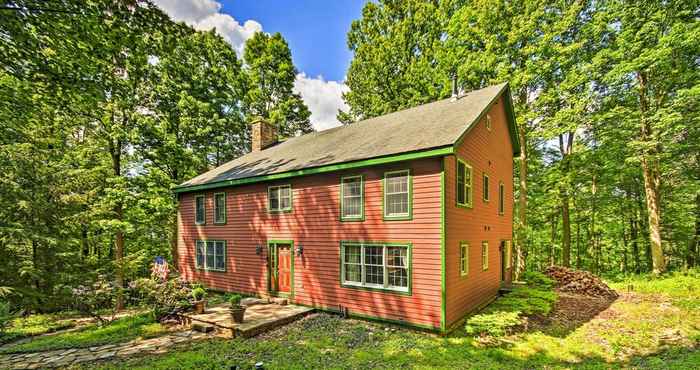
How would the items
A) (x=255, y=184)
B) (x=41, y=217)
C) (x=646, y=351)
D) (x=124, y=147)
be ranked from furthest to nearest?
(x=124, y=147) < (x=255, y=184) < (x=41, y=217) < (x=646, y=351)

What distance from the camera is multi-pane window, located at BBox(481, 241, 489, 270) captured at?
10788 mm

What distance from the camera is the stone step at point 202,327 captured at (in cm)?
876

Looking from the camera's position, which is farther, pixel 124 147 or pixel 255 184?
pixel 124 147

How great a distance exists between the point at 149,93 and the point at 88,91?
10697 millimetres

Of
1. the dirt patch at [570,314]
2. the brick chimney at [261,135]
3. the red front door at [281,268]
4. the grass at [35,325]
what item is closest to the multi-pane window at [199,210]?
the brick chimney at [261,135]

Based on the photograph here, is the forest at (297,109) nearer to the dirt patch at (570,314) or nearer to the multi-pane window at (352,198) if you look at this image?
the dirt patch at (570,314)

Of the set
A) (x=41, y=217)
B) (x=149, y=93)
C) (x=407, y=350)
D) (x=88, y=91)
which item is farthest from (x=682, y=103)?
(x=149, y=93)

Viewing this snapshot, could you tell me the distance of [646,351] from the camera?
23.4ft

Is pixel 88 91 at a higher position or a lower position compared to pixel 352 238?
higher

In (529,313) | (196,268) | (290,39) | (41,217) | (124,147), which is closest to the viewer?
(41,217)

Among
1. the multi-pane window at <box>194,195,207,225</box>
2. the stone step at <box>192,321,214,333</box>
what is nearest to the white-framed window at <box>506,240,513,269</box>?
the stone step at <box>192,321,214,333</box>

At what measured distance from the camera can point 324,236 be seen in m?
10.3

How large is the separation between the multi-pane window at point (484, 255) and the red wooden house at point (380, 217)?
0.04 m

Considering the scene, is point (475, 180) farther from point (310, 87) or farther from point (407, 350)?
point (310, 87)
